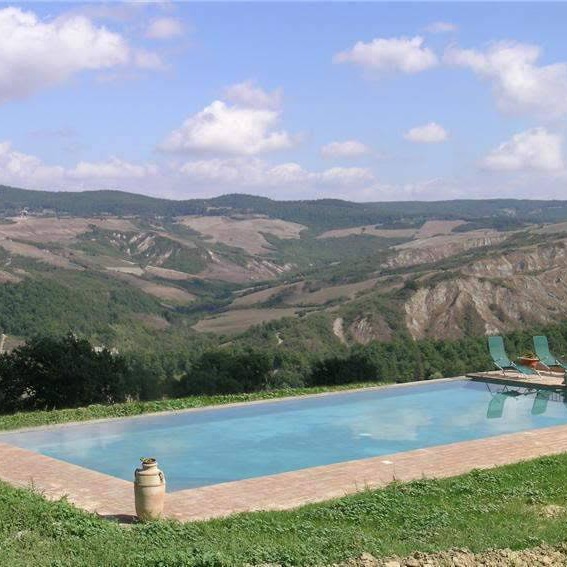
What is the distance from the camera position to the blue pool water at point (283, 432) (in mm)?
10977

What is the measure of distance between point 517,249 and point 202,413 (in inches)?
3076

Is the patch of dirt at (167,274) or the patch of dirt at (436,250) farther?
the patch of dirt at (167,274)

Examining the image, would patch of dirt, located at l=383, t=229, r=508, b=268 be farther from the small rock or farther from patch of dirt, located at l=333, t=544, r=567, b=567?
patch of dirt, located at l=333, t=544, r=567, b=567

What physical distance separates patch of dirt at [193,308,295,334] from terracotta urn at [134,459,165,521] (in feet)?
218

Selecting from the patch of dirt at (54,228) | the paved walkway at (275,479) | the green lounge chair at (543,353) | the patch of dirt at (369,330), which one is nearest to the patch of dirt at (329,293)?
the patch of dirt at (369,330)

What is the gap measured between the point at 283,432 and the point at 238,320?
69645mm

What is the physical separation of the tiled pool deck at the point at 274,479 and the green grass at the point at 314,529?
1.78 ft

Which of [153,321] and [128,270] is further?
[128,270]

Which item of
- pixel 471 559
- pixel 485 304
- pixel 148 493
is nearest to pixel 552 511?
pixel 471 559

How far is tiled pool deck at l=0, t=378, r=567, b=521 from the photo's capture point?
26.2 feet

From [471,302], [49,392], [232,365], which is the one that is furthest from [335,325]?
[49,392]

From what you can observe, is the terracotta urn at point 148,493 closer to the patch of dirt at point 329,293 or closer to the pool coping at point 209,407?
the pool coping at point 209,407

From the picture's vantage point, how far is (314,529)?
6645mm

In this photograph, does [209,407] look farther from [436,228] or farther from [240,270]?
[436,228]
